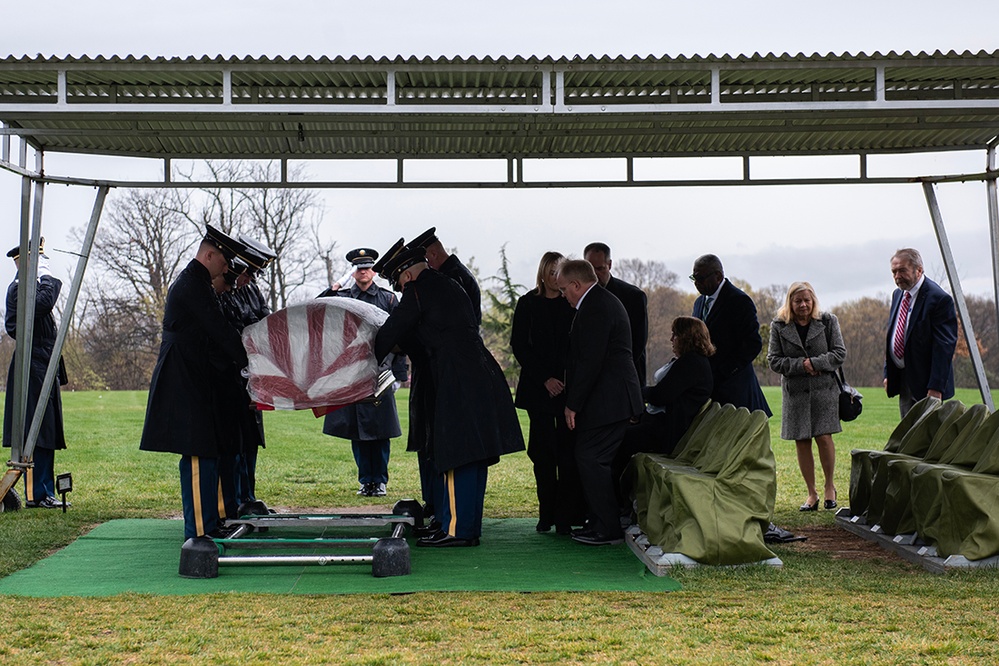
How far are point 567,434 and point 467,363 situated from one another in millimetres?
1178

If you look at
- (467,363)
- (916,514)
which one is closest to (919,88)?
(916,514)

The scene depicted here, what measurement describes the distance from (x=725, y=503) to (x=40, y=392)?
5.62 m

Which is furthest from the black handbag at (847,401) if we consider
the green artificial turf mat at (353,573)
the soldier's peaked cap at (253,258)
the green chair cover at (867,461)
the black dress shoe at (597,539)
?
the soldier's peaked cap at (253,258)

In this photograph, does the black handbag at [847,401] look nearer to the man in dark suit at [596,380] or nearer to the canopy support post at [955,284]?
the canopy support post at [955,284]

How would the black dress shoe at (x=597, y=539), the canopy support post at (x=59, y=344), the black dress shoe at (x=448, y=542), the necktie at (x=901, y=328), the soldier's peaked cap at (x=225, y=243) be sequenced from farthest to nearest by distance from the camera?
the necktie at (x=901, y=328) → the canopy support post at (x=59, y=344) → the black dress shoe at (x=597, y=539) → the black dress shoe at (x=448, y=542) → the soldier's peaked cap at (x=225, y=243)

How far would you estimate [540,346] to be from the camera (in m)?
7.86

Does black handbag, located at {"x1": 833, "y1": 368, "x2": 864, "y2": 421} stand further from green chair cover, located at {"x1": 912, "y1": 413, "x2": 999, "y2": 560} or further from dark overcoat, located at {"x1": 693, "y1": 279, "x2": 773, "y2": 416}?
green chair cover, located at {"x1": 912, "y1": 413, "x2": 999, "y2": 560}

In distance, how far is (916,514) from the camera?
6.89 m

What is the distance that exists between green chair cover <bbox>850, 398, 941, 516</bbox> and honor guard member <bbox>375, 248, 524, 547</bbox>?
2643 millimetres

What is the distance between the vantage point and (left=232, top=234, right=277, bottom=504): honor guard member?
7.10 metres

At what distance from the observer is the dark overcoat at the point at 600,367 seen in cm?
719

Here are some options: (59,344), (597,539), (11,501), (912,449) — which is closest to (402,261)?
(597,539)

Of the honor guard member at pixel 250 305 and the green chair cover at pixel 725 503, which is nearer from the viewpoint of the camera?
the green chair cover at pixel 725 503

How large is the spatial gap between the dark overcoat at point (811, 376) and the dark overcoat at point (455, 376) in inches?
110
